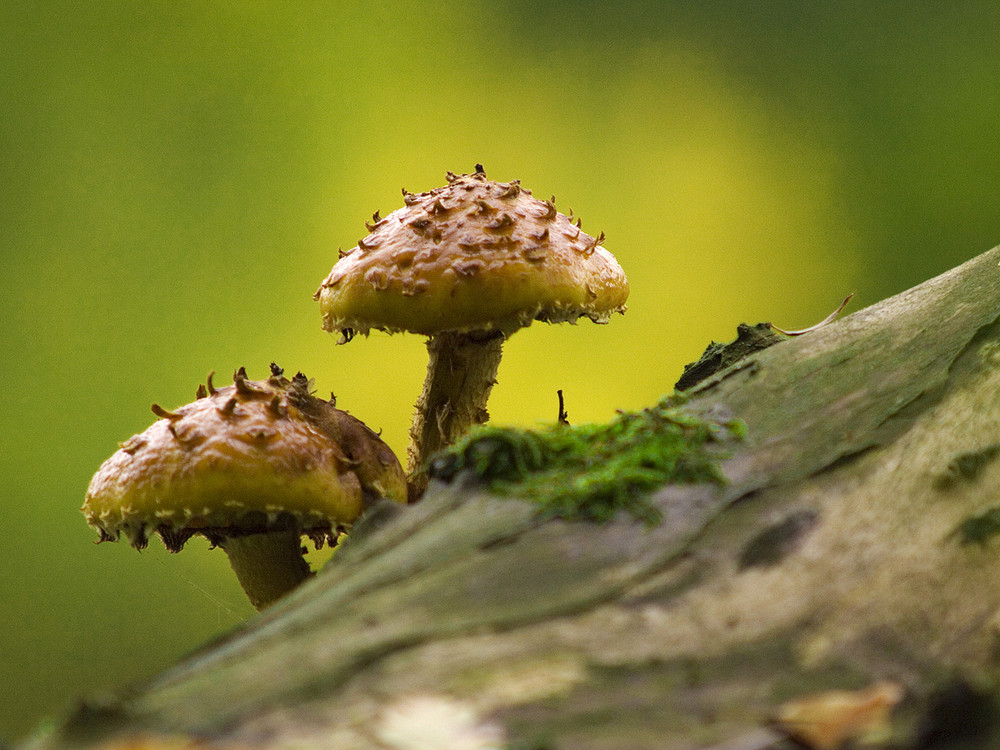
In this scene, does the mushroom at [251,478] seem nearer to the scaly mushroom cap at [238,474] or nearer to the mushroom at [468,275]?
the scaly mushroom cap at [238,474]

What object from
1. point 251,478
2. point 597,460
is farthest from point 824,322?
point 251,478

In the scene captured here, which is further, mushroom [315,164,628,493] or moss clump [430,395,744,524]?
mushroom [315,164,628,493]

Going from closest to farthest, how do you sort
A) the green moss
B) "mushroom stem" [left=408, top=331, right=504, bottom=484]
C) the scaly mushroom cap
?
the green moss
the scaly mushroom cap
"mushroom stem" [left=408, top=331, right=504, bottom=484]

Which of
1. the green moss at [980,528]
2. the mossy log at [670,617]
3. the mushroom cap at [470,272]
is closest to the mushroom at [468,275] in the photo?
the mushroom cap at [470,272]

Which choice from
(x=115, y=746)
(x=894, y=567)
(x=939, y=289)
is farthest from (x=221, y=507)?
(x=939, y=289)

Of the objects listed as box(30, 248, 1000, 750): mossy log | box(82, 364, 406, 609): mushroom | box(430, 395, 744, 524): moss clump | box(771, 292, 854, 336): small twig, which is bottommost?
box(30, 248, 1000, 750): mossy log

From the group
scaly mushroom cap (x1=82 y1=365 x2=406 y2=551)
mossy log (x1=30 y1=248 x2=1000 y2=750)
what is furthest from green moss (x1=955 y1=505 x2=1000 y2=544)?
scaly mushroom cap (x1=82 y1=365 x2=406 y2=551)

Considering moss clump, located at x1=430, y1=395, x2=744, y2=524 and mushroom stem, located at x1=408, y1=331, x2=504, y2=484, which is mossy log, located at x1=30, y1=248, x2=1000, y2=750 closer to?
moss clump, located at x1=430, y1=395, x2=744, y2=524

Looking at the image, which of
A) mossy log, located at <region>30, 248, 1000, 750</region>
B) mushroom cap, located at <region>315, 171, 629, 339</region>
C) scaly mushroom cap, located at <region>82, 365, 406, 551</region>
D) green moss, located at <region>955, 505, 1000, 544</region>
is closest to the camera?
mossy log, located at <region>30, 248, 1000, 750</region>
